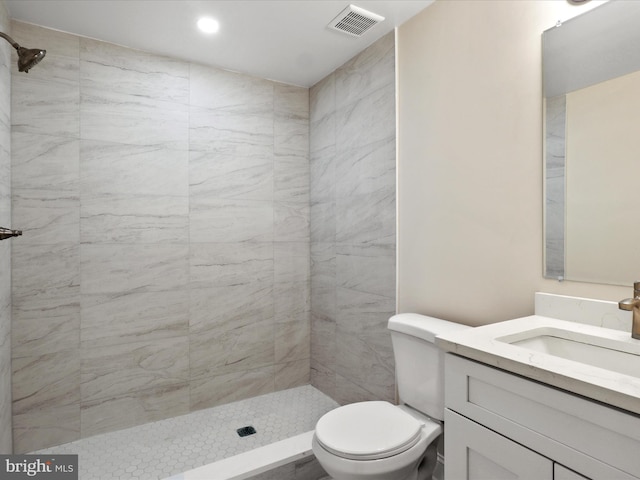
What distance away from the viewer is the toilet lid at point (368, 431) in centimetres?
142

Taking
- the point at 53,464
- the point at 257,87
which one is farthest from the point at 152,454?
the point at 257,87

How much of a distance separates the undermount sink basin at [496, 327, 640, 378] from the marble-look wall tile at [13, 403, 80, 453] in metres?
2.34

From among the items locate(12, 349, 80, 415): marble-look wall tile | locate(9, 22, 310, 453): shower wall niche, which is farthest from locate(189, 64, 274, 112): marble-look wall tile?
locate(12, 349, 80, 415): marble-look wall tile

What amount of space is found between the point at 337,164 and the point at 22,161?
1.81 meters

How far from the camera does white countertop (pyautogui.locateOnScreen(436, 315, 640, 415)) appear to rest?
80 cm

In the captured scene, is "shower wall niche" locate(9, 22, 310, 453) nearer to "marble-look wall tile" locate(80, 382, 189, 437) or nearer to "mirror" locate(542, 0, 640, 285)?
"marble-look wall tile" locate(80, 382, 189, 437)

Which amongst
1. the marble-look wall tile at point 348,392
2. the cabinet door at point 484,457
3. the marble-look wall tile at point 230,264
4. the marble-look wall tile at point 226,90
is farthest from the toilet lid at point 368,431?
the marble-look wall tile at point 226,90

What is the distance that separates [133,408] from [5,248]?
1.17m

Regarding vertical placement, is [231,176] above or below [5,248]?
above

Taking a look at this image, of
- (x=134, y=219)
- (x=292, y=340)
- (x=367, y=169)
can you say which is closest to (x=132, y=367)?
(x=134, y=219)

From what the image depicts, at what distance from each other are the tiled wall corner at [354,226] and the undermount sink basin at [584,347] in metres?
0.93

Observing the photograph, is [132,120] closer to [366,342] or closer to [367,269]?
[367,269]

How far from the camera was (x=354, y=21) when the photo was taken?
204 centimetres

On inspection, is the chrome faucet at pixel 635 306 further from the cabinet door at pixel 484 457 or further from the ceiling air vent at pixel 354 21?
the ceiling air vent at pixel 354 21
